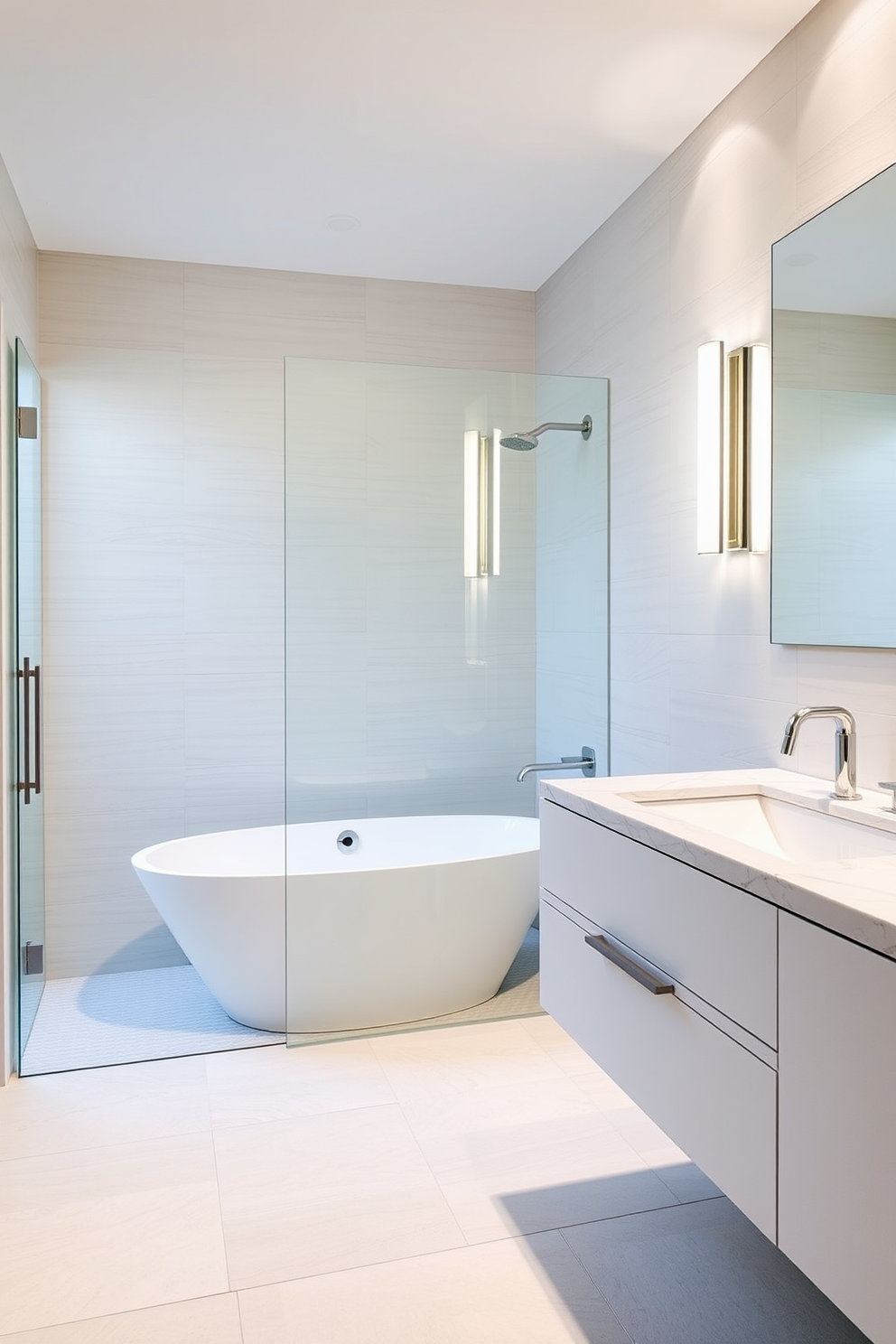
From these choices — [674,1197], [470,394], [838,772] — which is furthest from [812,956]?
[470,394]

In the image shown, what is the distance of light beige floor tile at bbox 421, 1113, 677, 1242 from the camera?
2055 mm

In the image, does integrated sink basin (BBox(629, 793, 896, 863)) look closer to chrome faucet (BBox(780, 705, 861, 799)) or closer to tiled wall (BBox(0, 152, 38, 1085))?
chrome faucet (BBox(780, 705, 861, 799))

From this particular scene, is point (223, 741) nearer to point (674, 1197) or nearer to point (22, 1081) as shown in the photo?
point (22, 1081)

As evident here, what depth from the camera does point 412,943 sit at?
297 cm

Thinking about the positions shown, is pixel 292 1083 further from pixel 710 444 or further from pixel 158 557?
pixel 710 444

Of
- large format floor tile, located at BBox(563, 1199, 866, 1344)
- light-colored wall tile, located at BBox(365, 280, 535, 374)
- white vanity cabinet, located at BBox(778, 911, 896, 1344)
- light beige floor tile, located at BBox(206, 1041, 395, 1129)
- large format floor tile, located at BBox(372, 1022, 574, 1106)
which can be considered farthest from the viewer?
light-colored wall tile, located at BBox(365, 280, 535, 374)

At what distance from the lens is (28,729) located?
2.92 metres

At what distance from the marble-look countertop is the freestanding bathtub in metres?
1.01

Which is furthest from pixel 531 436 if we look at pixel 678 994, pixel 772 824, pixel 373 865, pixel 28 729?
pixel 678 994

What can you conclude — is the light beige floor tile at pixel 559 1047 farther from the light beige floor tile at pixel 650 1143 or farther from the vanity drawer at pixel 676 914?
the vanity drawer at pixel 676 914

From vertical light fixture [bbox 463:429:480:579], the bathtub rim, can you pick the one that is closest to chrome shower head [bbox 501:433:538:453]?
vertical light fixture [bbox 463:429:480:579]

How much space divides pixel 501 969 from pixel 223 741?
1.36m

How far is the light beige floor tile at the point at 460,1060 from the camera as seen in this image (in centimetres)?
265

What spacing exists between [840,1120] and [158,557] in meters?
3.07
